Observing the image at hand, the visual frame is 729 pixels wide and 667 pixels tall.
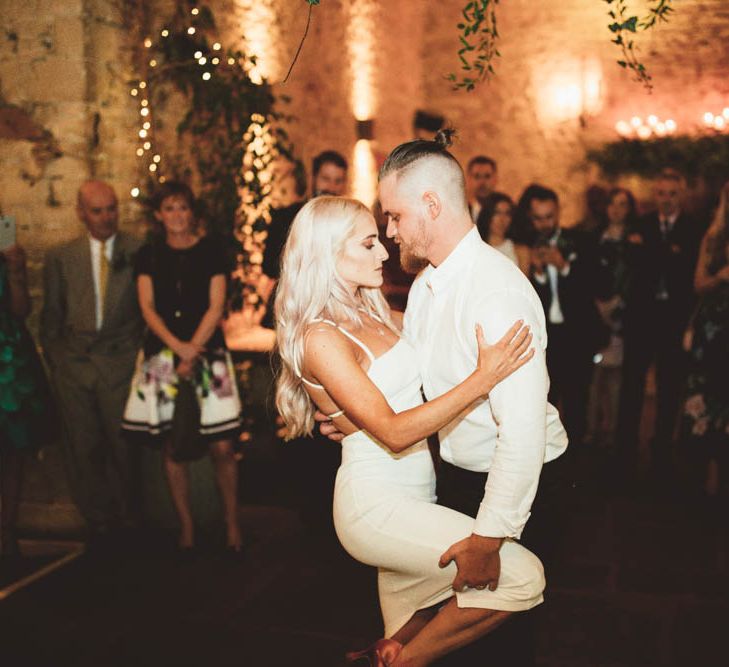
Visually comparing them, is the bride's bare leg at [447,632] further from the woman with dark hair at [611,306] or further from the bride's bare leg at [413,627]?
the woman with dark hair at [611,306]

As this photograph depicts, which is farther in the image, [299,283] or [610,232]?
[610,232]

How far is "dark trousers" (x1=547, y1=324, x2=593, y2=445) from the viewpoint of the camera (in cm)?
443

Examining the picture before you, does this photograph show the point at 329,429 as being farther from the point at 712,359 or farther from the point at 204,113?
the point at 204,113

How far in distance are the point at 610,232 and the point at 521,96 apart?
4.60 meters

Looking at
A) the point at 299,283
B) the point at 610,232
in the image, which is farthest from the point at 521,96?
the point at 299,283

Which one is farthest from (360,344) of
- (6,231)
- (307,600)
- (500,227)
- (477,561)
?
(500,227)

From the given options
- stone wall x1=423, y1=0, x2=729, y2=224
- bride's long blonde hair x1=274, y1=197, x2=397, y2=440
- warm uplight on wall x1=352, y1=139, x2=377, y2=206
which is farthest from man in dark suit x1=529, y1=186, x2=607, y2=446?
stone wall x1=423, y1=0, x2=729, y2=224

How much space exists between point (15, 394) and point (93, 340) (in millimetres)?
428

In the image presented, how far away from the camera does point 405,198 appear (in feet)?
6.59

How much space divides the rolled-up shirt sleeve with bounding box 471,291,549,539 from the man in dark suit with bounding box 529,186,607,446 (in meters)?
2.54

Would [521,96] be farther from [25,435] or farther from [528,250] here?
[25,435]

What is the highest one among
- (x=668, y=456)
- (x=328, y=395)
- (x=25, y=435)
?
(x=328, y=395)

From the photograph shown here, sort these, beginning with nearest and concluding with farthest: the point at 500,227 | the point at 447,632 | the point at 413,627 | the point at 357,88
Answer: the point at 447,632 → the point at 413,627 → the point at 500,227 → the point at 357,88

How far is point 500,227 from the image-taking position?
440cm
